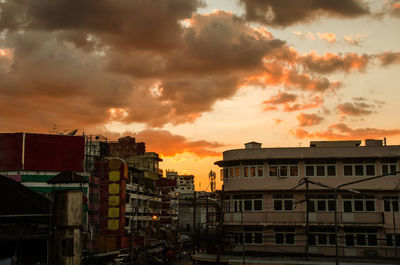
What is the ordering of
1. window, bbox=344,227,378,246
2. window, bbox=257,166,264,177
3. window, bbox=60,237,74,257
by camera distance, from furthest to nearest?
window, bbox=257,166,264,177 < window, bbox=344,227,378,246 < window, bbox=60,237,74,257

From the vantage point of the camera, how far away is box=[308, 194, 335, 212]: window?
4909 centimetres

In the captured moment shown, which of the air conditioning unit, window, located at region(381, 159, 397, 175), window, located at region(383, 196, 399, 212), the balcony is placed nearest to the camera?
the balcony

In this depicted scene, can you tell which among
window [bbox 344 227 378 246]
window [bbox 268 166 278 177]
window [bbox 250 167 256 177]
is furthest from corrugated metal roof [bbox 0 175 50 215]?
window [bbox 344 227 378 246]

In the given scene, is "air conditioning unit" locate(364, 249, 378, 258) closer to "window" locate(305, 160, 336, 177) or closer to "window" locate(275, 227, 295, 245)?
"window" locate(275, 227, 295, 245)

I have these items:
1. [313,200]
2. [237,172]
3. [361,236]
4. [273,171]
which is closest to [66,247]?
[237,172]

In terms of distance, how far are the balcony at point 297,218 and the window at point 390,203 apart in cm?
219

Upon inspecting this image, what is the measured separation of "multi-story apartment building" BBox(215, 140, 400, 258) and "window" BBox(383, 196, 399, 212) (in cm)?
9

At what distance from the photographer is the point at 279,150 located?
50469mm

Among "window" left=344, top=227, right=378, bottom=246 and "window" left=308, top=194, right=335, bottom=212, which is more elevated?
"window" left=308, top=194, right=335, bottom=212

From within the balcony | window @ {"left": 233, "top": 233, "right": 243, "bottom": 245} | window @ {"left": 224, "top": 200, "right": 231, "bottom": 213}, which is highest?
window @ {"left": 224, "top": 200, "right": 231, "bottom": 213}

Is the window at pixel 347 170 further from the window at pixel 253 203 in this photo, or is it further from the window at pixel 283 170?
the window at pixel 253 203

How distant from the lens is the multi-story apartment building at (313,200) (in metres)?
48.0

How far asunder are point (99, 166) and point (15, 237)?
131 ft

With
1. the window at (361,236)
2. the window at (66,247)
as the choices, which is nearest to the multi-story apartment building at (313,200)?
the window at (361,236)
